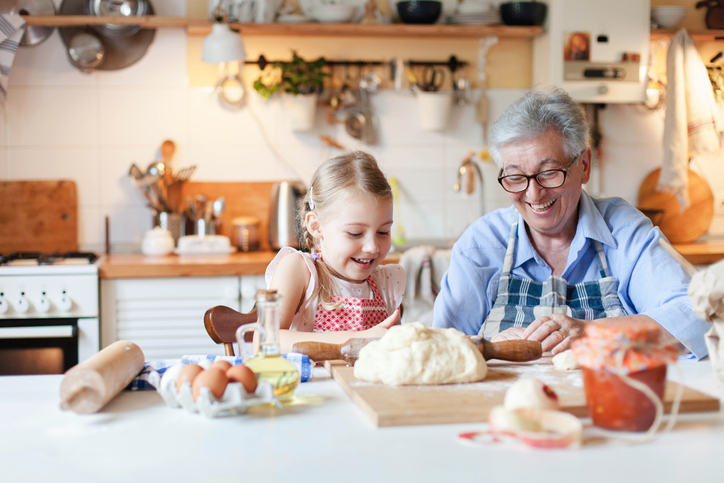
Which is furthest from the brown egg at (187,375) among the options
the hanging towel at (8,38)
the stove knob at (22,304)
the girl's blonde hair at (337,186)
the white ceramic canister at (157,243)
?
the hanging towel at (8,38)

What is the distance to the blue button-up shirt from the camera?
151cm

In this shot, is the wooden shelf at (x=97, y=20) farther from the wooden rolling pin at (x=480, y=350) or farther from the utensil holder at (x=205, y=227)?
the wooden rolling pin at (x=480, y=350)

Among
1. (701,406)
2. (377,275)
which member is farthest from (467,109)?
(701,406)

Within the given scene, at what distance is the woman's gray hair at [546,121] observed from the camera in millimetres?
1567

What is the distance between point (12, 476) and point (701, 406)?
0.82 metres

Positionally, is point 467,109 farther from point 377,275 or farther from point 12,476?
point 12,476

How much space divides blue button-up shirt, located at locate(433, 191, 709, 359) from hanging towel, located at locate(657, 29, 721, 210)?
151cm

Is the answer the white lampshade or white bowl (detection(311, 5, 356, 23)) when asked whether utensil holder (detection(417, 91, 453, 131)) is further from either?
the white lampshade

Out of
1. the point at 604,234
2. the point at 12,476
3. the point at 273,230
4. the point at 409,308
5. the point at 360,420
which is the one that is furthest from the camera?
the point at 273,230

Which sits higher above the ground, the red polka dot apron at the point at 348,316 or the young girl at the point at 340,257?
the young girl at the point at 340,257

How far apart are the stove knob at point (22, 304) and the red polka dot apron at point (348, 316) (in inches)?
→ 52.3

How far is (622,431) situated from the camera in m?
0.79

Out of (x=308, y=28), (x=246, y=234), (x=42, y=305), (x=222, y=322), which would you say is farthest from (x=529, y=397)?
(x=308, y=28)

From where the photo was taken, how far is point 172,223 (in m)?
2.99
